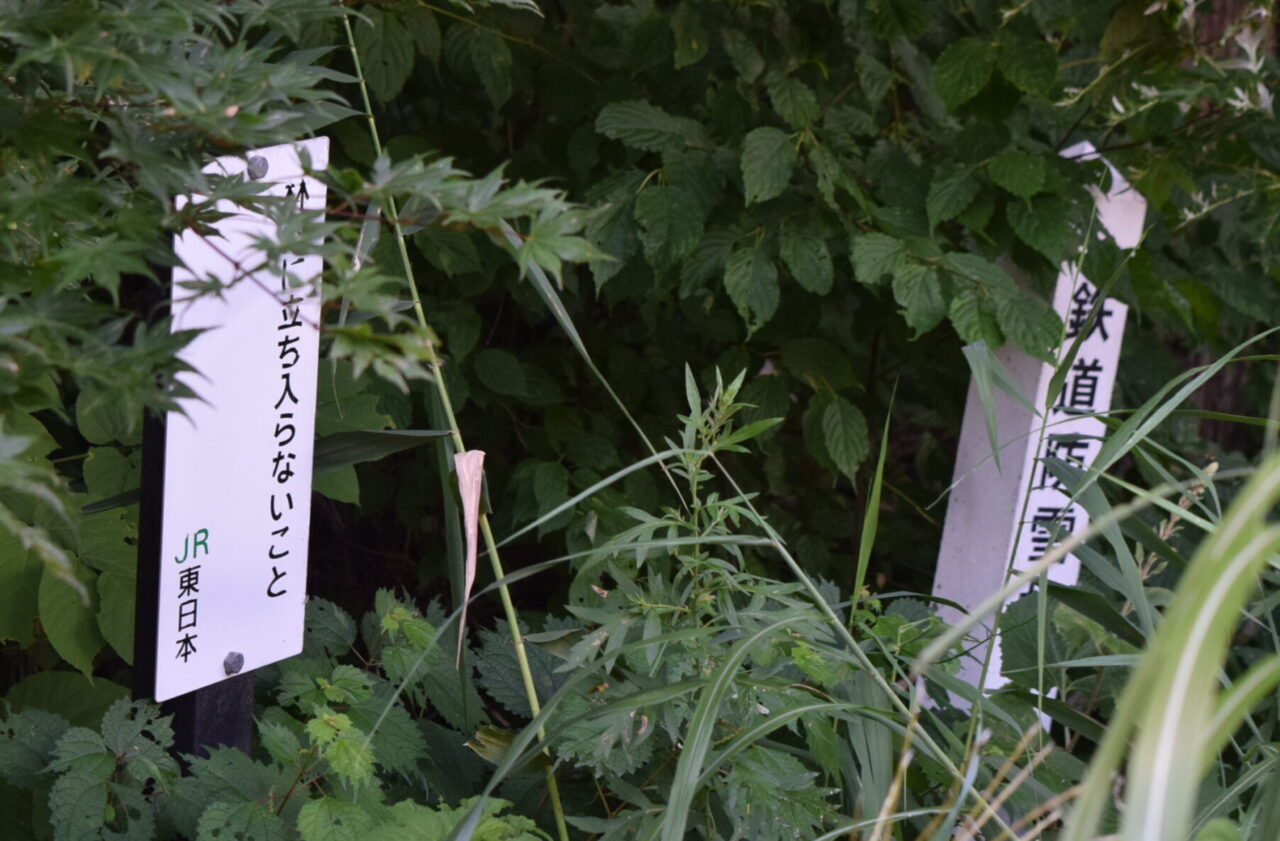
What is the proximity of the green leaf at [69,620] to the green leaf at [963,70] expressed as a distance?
1183mm

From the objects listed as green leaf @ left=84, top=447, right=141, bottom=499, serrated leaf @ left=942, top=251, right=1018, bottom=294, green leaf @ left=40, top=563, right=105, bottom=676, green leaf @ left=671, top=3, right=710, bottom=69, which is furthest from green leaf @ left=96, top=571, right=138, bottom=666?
serrated leaf @ left=942, top=251, right=1018, bottom=294

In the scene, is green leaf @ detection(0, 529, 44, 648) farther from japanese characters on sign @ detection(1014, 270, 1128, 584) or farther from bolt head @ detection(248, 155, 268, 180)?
japanese characters on sign @ detection(1014, 270, 1128, 584)

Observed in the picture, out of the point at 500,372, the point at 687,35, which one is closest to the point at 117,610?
the point at 500,372

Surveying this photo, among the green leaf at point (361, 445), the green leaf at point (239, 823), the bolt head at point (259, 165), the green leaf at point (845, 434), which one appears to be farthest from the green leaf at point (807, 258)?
the green leaf at point (239, 823)

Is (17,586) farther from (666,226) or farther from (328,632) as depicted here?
(666,226)

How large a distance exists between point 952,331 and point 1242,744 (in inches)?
31.9

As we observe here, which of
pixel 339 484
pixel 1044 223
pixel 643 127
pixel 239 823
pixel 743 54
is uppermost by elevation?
pixel 743 54

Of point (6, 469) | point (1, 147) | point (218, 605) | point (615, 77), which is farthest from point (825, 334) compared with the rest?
point (6, 469)

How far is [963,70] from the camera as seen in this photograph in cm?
161

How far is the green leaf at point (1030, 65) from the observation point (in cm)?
157

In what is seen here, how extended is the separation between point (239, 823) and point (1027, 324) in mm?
1118

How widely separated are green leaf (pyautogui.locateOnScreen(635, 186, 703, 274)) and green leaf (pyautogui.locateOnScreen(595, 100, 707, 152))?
0.08 meters

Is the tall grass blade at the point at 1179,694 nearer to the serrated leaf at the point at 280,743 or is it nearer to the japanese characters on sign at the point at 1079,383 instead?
the serrated leaf at the point at 280,743

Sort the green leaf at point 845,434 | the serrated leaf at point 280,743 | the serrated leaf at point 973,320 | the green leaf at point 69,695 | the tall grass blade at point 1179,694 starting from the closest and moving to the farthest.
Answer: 1. the tall grass blade at point 1179,694
2. the serrated leaf at point 280,743
3. the green leaf at point 69,695
4. the serrated leaf at point 973,320
5. the green leaf at point 845,434
